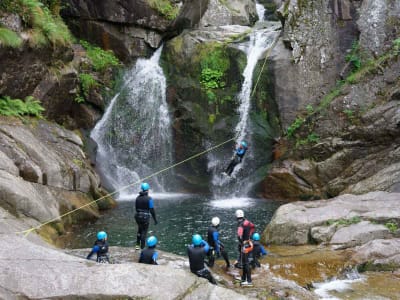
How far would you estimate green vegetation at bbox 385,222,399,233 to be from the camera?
429 inches

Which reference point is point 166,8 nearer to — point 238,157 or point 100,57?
point 100,57

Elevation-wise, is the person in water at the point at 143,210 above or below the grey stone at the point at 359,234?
above

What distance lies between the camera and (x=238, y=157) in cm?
1803

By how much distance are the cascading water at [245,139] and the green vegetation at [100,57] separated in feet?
23.9

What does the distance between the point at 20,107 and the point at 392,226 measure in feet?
41.8

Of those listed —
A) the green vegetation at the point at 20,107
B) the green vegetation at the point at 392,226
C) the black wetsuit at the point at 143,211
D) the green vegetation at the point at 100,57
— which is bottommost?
the green vegetation at the point at 392,226

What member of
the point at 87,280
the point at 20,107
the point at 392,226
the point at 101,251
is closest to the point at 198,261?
the point at 101,251

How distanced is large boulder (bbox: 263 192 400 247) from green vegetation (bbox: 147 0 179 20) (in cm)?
1491

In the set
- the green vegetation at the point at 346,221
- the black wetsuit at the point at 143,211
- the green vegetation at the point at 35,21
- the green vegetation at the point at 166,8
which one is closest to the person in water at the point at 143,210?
the black wetsuit at the point at 143,211

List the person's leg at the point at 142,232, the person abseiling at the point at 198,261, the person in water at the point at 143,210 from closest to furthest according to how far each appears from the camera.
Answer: the person abseiling at the point at 198,261 → the person in water at the point at 143,210 → the person's leg at the point at 142,232

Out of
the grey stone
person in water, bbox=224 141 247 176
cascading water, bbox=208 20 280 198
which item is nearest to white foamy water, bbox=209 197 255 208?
cascading water, bbox=208 20 280 198

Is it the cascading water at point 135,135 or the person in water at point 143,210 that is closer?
the person in water at point 143,210

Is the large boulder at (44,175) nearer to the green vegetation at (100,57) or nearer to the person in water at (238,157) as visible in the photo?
the person in water at (238,157)

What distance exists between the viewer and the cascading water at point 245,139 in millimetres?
20281
